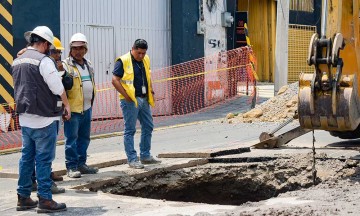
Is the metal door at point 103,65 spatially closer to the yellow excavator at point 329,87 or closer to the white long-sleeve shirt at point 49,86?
the yellow excavator at point 329,87

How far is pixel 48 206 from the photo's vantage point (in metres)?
7.23

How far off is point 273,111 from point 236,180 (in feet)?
22.4

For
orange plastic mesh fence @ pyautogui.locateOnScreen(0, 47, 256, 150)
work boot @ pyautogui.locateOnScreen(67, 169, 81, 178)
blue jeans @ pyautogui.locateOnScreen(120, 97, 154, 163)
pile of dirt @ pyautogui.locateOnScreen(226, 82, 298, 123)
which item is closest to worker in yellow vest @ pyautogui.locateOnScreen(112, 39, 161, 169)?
blue jeans @ pyautogui.locateOnScreen(120, 97, 154, 163)

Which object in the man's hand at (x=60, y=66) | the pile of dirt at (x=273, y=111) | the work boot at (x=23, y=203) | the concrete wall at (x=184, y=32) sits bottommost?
the work boot at (x=23, y=203)

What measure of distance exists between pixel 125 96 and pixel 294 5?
21.0 metres

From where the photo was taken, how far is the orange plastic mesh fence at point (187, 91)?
16.8 m

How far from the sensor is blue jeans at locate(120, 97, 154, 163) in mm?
9742

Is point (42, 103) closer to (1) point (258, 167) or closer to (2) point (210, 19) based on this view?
(1) point (258, 167)

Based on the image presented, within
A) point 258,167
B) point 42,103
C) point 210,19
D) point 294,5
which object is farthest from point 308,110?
point 294,5

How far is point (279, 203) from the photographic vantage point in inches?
289

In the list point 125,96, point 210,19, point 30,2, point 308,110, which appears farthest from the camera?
Answer: point 210,19

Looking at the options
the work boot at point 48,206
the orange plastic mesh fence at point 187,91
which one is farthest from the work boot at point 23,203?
the orange plastic mesh fence at point 187,91

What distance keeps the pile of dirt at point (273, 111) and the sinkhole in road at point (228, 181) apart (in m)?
6.11

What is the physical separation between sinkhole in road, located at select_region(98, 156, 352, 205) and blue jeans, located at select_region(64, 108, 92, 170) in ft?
2.26
